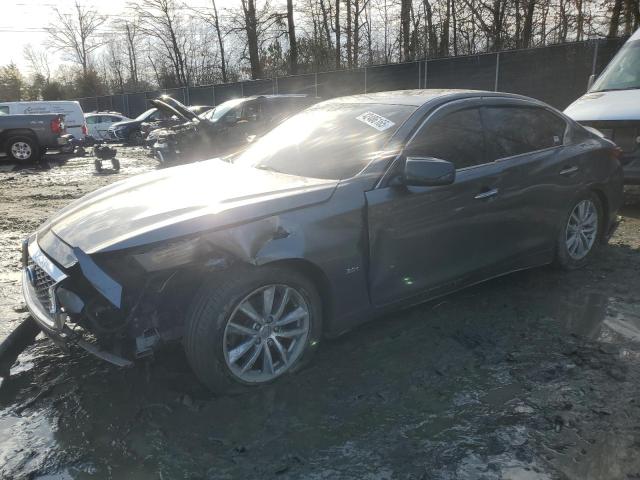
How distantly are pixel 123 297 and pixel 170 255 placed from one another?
30 cm

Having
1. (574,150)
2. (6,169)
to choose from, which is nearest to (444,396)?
(574,150)

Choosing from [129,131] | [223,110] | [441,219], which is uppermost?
[223,110]

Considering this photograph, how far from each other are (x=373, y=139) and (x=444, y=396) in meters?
1.68

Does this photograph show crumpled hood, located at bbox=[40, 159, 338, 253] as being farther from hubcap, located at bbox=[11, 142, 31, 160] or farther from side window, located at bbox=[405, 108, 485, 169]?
hubcap, located at bbox=[11, 142, 31, 160]

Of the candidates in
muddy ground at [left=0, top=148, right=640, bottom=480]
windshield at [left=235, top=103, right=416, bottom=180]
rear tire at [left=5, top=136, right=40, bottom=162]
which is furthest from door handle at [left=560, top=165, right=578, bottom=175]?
rear tire at [left=5, top=136, right=40, bottom=162]

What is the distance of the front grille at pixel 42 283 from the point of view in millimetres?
2811

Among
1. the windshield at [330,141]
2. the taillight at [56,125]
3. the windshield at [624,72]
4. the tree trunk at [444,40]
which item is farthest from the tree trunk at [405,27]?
the windshield at [330,141]

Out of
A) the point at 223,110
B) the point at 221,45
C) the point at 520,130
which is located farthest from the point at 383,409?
the point at 221,45

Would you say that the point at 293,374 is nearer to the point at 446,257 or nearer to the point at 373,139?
the point at 446,257

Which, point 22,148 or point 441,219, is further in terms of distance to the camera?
point 22,148

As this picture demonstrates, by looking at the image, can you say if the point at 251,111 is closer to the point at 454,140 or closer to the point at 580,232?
the point at 580,232

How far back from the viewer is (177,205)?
9.67ft

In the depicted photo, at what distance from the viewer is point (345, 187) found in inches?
121

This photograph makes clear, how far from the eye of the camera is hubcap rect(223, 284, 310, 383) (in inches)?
109
